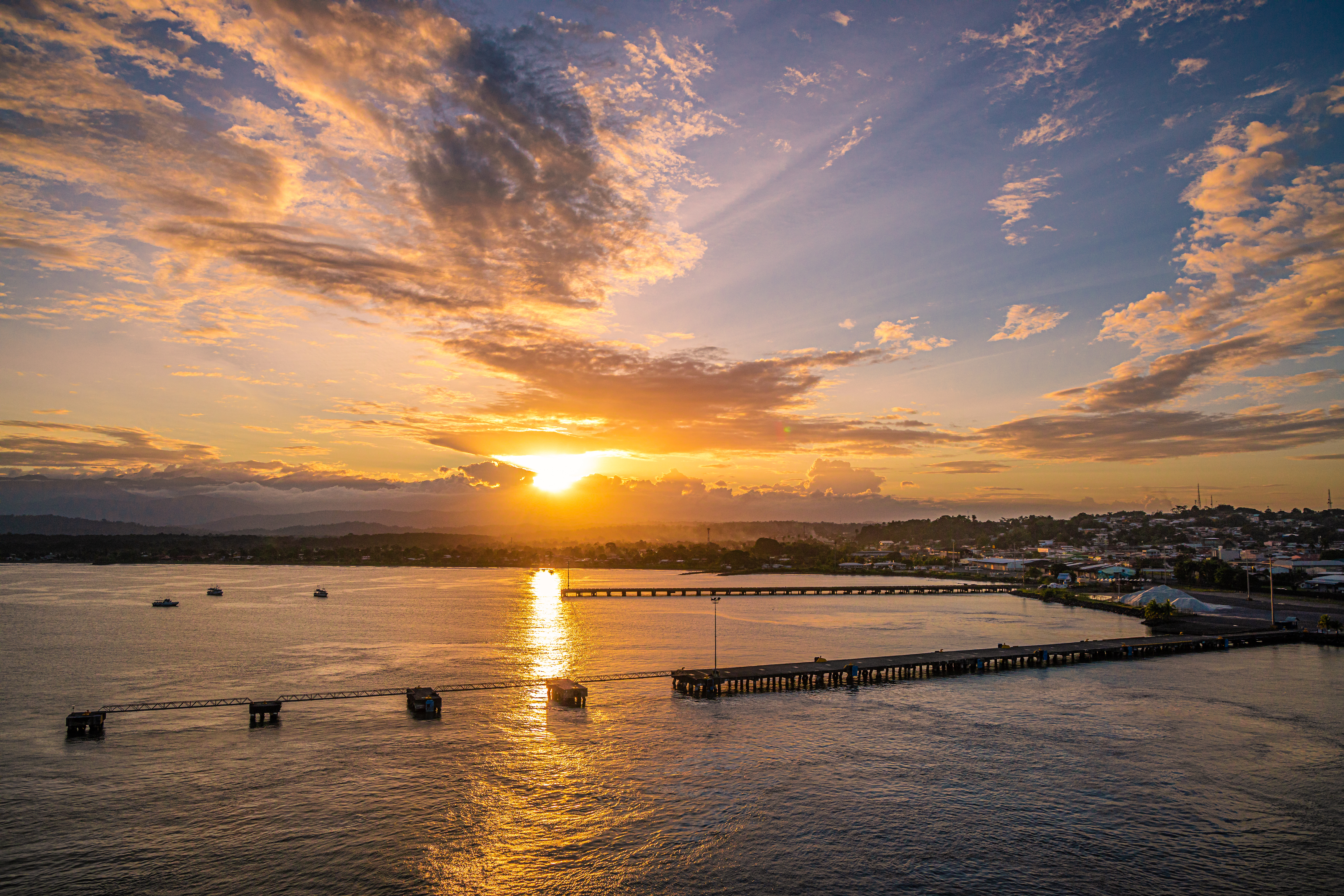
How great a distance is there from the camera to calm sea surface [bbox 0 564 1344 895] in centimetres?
3228

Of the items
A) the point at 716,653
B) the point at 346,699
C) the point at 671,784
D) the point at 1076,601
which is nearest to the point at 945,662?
the point at 716,653

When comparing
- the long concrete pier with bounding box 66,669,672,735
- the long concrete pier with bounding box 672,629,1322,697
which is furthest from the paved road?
the long concrete pier with bounding box 66,669,672,735

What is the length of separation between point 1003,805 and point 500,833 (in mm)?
28011

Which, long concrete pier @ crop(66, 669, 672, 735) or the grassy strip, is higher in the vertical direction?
long concrete pier @ crop(66, 669, 672, 735)

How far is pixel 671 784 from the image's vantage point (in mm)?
42875

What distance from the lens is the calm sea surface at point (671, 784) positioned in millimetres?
32281

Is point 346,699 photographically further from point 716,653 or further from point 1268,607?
point 1268,607

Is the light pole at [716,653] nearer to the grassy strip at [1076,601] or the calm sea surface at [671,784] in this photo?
the calm sea surface at [671,784]

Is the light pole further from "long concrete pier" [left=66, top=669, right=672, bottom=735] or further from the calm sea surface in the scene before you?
"long concrete pier" [left=66, top=669, right=672, bottom=735]

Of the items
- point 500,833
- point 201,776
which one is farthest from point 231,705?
point 500,833

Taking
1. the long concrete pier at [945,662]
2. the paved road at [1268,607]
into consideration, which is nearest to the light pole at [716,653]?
the long concrete pier at [945,662]

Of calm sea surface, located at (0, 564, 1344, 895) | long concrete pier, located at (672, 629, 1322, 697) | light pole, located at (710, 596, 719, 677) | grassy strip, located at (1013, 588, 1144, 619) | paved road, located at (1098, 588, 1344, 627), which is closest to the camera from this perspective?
calm sea surface, located at (0, 564, 1344, 895)

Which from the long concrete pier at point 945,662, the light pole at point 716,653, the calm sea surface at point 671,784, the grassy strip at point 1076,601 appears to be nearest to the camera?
the calm sea surface at point 671,784

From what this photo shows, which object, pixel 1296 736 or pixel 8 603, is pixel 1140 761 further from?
pixel 8 603
